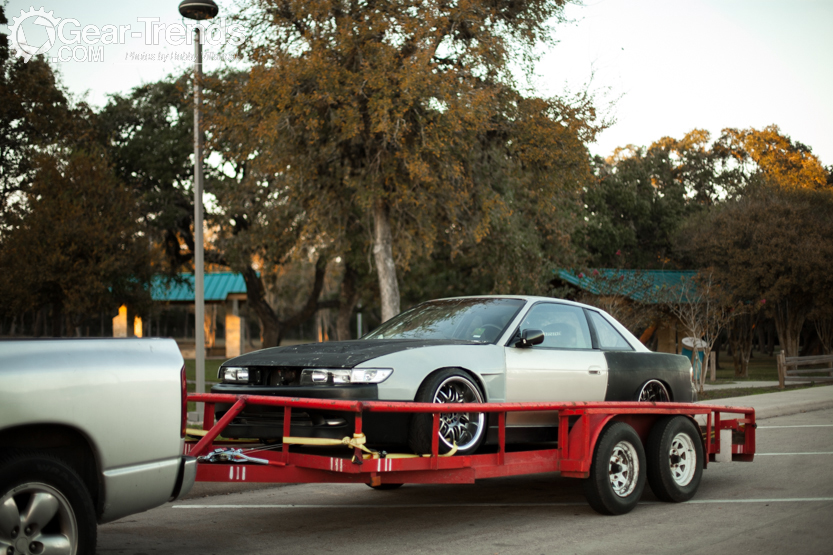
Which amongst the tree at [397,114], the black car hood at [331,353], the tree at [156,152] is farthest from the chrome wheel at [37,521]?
the tree at [156,152]

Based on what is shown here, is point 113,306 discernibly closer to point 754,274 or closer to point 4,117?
point 4,117

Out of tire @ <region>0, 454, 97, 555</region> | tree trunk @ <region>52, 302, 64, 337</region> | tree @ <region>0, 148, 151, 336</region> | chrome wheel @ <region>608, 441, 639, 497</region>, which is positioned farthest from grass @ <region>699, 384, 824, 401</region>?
tree trunk @ <region>52, 302, 64, 337</region>

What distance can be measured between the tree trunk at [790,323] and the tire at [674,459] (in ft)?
84.0

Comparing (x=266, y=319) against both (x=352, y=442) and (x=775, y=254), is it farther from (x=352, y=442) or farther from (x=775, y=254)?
(x=352, y=442)

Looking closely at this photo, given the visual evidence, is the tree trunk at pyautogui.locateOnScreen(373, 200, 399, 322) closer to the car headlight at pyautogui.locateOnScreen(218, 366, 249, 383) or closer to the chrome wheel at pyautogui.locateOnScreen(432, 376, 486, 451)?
the car headlight at pyautogui.locateOnScreen(218, 366, 249, 383)

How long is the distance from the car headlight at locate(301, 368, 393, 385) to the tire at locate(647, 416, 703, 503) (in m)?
2.99

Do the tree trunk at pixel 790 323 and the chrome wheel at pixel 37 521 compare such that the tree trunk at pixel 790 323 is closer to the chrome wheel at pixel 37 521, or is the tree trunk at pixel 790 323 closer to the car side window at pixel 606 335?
the car side window at pixel 606 335

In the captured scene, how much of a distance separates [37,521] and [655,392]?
609 centimetres

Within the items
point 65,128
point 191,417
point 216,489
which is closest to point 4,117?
point 65,128

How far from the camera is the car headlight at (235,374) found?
21.7ft

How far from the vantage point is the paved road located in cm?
599

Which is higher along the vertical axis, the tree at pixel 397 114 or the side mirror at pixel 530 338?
the tree at pixel 397 114

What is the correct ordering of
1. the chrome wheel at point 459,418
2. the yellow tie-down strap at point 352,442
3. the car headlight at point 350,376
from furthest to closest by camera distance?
1. the chrome wheel at point 459,418
2. the car headlight at point 350,376
3. the yellow tie-down strap at point 352,442

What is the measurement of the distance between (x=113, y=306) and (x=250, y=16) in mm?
13896
